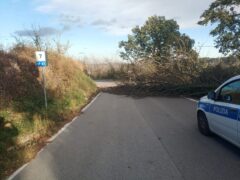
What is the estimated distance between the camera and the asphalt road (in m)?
5.66

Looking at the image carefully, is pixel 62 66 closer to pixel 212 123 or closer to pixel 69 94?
pixel 69 94

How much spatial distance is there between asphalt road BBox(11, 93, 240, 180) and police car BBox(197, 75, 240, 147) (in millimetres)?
347

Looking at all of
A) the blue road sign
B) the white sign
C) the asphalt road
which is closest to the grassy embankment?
the asphalt road

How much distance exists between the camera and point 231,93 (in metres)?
6.90

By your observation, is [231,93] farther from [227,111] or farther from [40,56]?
[40,56]

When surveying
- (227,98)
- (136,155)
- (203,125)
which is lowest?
(136,155)

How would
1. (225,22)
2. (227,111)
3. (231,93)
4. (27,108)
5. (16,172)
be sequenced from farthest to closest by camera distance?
(225,22) < (27,108) < (231,93) < (227,111) < (16,172)

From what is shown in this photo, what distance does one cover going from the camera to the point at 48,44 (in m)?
26.1

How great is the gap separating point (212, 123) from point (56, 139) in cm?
432

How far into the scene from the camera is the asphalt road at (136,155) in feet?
18.6

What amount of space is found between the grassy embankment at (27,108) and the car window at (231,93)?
463cm

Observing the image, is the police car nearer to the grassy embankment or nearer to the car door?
the car door

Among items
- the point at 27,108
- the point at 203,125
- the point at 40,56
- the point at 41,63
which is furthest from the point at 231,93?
the point at 40,56

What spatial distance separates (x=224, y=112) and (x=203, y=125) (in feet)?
5.32
